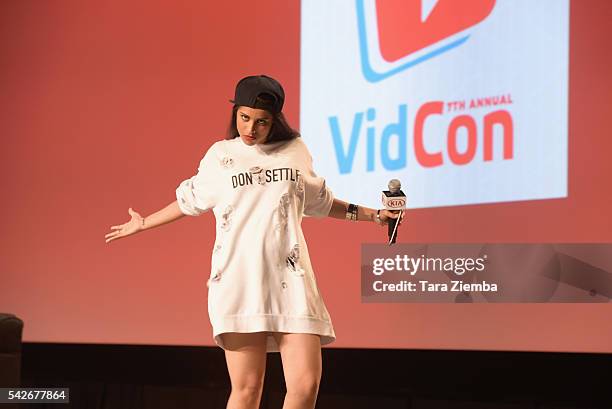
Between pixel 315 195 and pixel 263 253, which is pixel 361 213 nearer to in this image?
pixel 315 195

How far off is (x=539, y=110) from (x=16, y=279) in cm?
262

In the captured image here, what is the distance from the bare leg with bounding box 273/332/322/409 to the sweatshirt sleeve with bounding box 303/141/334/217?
40cm

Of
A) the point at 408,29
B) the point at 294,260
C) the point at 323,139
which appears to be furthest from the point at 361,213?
the point at 408,29

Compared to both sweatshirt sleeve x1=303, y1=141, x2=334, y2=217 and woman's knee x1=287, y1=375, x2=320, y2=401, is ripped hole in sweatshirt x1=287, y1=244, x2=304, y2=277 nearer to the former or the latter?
sweatshirt sleeve x1=303, y1=141, x2=334, y2=217

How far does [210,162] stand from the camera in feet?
8.89

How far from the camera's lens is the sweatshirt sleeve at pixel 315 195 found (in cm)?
268

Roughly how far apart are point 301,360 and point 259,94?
2.36 ft

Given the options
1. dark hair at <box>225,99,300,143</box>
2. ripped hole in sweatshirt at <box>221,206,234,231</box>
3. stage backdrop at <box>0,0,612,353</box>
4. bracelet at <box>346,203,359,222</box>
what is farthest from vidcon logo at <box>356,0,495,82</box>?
ripped hole in sweatshirt at <box>221,206,234,231</box>

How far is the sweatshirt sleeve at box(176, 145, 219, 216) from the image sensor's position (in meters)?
2.70

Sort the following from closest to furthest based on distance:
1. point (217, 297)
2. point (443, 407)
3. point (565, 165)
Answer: point (217, 297) → point (565, 165) → point (443, 407)

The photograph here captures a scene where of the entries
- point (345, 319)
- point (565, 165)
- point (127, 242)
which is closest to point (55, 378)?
point (127, 242)

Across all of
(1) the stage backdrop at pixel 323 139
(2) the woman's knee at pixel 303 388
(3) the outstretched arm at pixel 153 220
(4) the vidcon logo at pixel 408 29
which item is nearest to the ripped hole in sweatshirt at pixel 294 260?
(2) the woman's knee at pixel 303 388

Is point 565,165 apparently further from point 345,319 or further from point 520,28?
point 345,319

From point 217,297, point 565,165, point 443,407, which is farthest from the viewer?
point 443,407
